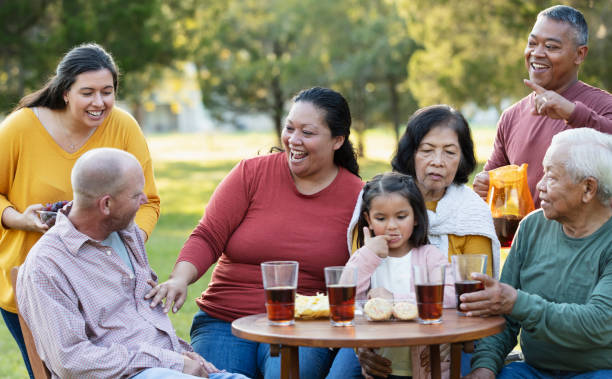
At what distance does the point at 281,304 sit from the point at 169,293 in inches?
30.7

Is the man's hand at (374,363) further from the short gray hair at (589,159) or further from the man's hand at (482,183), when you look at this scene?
the man's hand at (482,183)

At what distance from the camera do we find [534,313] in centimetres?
350

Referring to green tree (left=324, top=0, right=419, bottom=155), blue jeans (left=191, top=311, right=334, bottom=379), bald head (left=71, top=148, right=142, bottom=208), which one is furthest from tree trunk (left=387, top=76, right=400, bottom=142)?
bald head (left=71, top=148, right=142, bottom=208)

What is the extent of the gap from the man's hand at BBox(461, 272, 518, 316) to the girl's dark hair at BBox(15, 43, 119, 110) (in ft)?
7.60

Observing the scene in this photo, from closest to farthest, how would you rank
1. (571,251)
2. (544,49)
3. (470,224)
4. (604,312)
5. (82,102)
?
(604,312)
(571,251)
(470,224)
(82,102)
(544,49)

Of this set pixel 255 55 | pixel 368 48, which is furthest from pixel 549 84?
pixel 255 55

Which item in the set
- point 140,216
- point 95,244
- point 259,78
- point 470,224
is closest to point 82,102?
point 140,216

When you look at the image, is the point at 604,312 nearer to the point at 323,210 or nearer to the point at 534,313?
the point at 534,313

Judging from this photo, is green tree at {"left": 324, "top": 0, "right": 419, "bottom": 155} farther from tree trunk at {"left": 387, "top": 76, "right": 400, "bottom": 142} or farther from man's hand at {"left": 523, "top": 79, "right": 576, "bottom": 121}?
man's hand at {"left": 523, "top": 79, "right": 576, "bottom": 121}

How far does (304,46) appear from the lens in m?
32.6

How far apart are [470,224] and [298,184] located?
970mm

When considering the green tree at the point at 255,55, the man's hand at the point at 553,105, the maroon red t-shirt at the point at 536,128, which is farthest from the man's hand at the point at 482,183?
the green tree at the point at 255,55

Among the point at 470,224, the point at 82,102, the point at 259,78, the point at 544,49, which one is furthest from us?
the point at 259,78

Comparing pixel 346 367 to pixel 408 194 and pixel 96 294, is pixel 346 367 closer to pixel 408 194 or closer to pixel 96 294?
pixel 408 194
